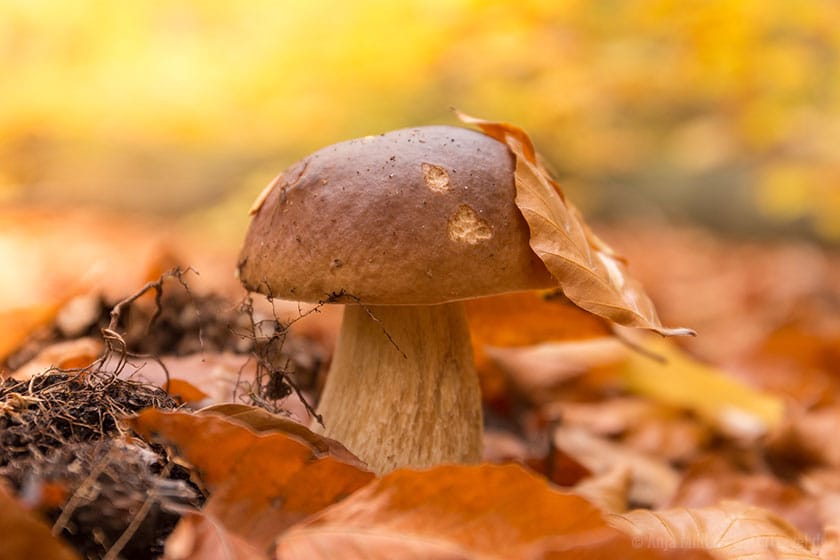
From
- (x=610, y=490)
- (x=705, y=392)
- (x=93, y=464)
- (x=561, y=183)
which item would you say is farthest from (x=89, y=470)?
(x=561, y=183)

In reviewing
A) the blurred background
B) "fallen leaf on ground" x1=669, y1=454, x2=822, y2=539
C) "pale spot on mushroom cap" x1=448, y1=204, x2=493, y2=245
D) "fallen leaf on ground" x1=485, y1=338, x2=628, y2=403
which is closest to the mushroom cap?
"pale spot on mushroom cap" x1=448, y1=204, x2=493, y2=245

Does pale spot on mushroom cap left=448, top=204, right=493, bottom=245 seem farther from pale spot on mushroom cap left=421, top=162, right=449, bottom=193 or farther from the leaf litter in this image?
the leaf litter

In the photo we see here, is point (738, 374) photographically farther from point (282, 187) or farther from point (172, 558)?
point (172, 558)

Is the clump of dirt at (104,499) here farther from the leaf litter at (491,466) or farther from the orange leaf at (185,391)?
the orange leaf at (185,391)

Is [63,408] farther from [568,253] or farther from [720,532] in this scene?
[720,532]

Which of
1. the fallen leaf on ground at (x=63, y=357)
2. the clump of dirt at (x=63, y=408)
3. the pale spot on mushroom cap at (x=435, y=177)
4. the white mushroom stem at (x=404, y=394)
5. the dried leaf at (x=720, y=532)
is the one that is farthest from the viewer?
the fallen leaf on ground at (x=63, y=357)

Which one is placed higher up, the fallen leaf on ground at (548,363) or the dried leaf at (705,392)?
the fallen leaf on ground at (548,363)


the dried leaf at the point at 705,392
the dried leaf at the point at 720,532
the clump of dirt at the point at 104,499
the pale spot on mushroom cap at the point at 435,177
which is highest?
the pale spot on mushroom cap at the point at 435,177

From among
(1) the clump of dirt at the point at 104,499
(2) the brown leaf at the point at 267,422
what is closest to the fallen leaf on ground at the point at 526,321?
(2) the brown leaf at the point at 267,422
